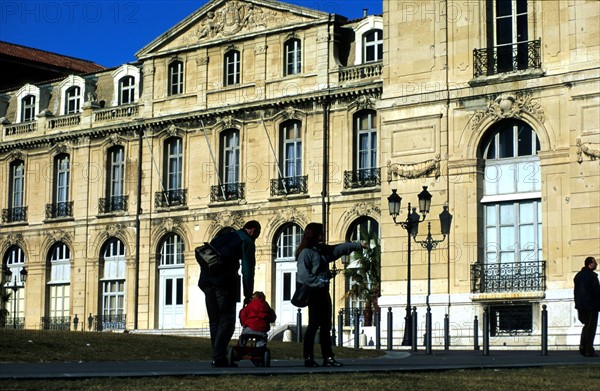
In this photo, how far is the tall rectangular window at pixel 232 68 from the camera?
1980 inches

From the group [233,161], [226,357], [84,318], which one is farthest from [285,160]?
[226,357]

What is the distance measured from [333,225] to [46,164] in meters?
15.5

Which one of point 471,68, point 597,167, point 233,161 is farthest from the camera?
point 233,161

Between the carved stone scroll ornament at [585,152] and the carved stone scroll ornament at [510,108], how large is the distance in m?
1.47

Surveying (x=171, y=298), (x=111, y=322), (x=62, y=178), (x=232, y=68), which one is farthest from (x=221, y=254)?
(x=62, y=178)

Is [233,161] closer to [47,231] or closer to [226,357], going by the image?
[47,231]

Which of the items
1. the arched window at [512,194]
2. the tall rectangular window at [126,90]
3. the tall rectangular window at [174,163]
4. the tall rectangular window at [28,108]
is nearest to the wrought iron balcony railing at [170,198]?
the tall rectangular window at [174,163]

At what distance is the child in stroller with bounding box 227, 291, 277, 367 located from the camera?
17594 mm

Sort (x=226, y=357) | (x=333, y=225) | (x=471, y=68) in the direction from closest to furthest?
(x=226, y=357), (x=471, y=68), (x=333, y=225)

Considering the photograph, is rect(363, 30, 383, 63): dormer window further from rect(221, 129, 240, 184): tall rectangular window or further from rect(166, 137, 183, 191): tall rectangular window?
rect(166, 137, 183, 191): tall rectangular window

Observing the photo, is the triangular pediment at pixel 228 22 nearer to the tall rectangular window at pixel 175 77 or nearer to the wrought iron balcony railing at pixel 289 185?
the tall rectangular window at pixel 175 77

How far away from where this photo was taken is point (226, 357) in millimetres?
17422

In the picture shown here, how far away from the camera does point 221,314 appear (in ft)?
56.1

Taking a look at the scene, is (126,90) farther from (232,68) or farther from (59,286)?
(59,286)
